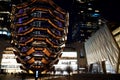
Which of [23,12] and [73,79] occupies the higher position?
[23,12]

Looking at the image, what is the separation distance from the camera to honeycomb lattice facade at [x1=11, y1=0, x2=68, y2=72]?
86375mm

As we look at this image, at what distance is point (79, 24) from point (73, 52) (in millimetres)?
27686

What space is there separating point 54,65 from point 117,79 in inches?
2867

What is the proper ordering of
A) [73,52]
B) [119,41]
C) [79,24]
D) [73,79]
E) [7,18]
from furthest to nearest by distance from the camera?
1. [79,24]
2. [7,18]
3. [73,52]
4. [119,41]
5. [73,79]

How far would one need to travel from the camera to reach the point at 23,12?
8888cm

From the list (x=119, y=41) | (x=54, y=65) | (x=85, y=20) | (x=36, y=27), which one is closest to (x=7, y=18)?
(x=36, y=27)

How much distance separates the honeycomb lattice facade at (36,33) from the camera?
86.4m

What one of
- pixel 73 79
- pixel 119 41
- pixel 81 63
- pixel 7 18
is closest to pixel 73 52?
pixel 81 63

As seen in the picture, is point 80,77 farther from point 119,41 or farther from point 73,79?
point 119,41

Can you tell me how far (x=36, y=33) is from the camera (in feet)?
293

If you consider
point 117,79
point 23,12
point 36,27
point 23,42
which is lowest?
point 117,79

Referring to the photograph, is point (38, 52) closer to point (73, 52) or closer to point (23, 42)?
point (23, 42)

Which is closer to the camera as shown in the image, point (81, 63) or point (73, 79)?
point (73, 79)

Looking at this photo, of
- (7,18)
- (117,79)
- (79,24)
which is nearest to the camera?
(117,79)
